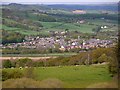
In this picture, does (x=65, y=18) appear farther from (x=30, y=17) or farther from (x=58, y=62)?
(x=58, y=62)

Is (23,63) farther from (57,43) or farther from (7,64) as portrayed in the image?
(57,43)

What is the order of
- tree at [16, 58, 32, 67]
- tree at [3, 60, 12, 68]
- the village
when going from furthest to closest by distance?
the village, tree at [16, 58, 32, 67], tree at [3, 60, 12, 68]

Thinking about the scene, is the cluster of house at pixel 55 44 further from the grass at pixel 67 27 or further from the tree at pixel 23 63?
the tree at pixel 23 63

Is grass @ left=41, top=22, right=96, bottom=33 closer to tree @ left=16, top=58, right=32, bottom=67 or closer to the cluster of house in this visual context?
the cluster of house

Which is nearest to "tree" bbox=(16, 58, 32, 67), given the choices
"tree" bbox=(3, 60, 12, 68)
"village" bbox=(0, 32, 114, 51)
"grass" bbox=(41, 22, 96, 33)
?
"tree" bbox=(3, 60, 12, 68)

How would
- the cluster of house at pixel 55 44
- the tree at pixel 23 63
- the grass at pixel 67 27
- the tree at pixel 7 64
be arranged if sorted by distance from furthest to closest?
the grass at pixel 67 27 → the cluster of house at pixel 55 44 → the tree at pixel 23 63 → the tree at pixel 7 64

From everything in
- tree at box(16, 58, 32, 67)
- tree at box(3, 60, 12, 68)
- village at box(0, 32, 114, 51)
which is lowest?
village at box(0, 32, 114, 51)

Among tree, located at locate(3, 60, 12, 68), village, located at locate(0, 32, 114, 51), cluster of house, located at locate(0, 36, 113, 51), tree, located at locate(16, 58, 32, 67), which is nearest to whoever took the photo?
tree, located at locate(3, 60, 12, 68)

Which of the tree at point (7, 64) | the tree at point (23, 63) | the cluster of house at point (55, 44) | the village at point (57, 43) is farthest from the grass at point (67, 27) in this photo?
the tree at point (7, 64)

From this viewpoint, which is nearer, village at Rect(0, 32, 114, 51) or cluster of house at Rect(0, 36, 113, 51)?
village at Rect(0, 32, 114, 51)

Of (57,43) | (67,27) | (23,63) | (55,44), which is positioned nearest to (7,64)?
(23,63)

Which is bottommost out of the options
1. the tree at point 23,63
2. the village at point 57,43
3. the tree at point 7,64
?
the village at point 57,43
